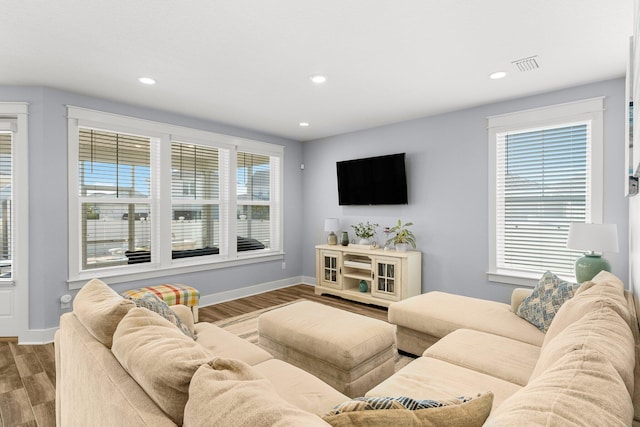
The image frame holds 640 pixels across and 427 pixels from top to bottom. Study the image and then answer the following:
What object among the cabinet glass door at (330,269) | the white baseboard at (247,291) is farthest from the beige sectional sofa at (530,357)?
the white baseboard at (247,291)

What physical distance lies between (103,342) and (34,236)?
2683 mm

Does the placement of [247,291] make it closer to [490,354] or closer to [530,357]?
[490,354]

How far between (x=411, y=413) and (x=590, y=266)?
2.82m

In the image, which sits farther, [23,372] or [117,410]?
[23,372]

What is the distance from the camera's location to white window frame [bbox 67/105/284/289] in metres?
3.46

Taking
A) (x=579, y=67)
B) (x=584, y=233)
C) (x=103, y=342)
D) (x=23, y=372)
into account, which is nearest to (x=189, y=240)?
(x=23, y=372)

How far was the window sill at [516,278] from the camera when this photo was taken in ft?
11.6

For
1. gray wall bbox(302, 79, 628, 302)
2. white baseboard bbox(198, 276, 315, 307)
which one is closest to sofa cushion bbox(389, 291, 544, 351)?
gray wall bbox(302, 79, 628, 302)

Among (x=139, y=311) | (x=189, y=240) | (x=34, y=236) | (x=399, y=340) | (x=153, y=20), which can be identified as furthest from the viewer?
(x=189, y=240)

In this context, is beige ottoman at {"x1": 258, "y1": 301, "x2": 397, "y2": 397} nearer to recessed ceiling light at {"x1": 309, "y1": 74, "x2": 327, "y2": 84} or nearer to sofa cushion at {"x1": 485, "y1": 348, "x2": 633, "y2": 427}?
sofa cushion at {"x1": 485, "y1": 348, "x2": 633, "y2": 427}

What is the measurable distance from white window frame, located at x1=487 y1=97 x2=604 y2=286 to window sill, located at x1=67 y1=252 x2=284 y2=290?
331 cm

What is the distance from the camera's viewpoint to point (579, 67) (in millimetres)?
2859

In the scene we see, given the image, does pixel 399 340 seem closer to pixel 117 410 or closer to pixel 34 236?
pixel 117 410

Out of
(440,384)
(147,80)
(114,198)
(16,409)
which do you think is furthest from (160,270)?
(440,384)
